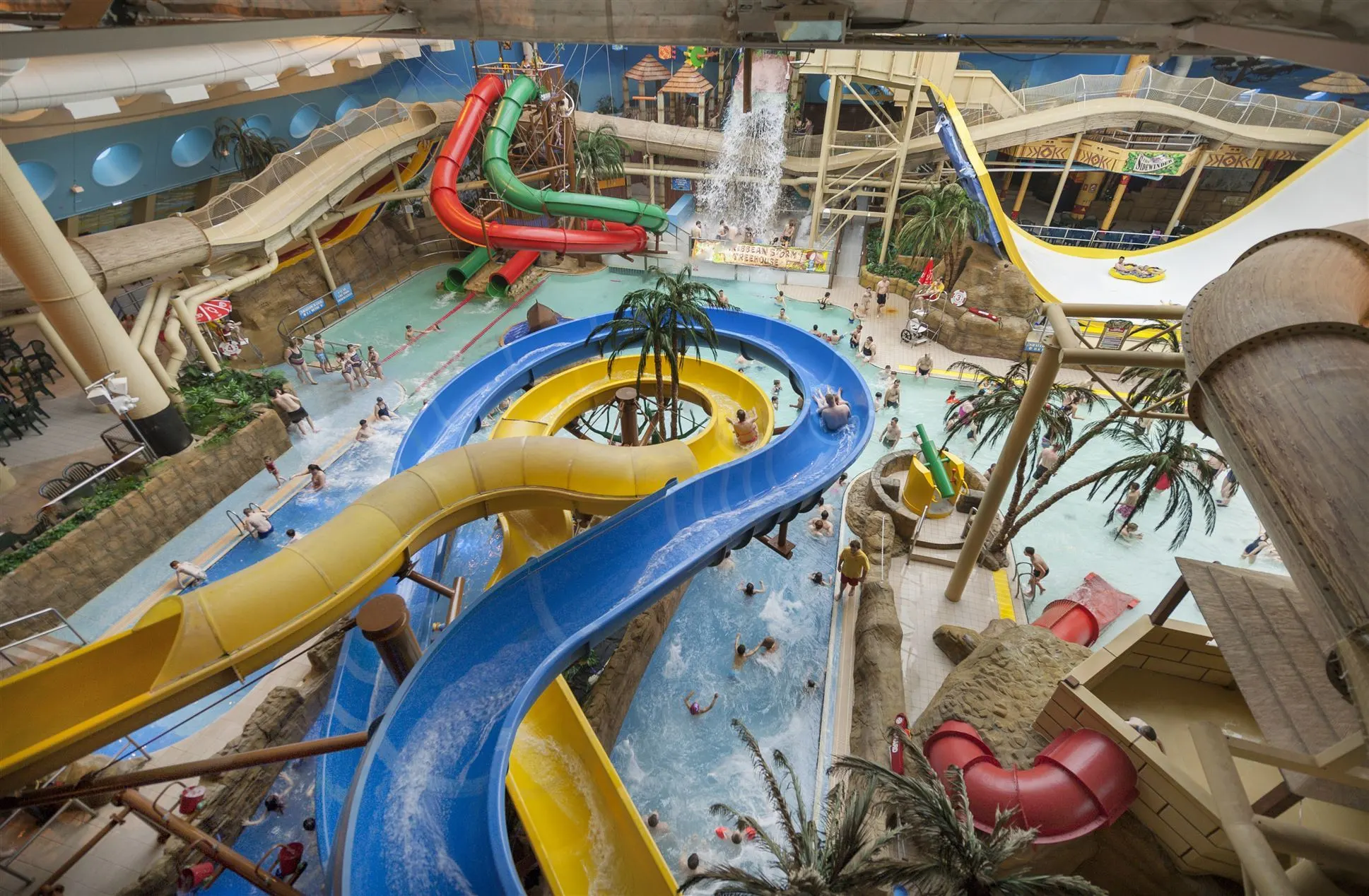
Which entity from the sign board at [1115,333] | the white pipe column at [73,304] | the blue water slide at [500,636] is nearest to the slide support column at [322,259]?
the white pipe column at [73,304]

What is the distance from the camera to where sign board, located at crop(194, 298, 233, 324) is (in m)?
16.3

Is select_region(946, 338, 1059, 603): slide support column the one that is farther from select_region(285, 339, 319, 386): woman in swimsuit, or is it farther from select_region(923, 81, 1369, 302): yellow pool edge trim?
select_region(285, 339, 319, 386): woman in swimsuit

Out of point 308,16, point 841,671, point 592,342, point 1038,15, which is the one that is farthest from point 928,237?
Answer: point 308,16

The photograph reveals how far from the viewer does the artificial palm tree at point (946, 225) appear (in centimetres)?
2073

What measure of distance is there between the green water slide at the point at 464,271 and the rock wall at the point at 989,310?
1632 centimetres

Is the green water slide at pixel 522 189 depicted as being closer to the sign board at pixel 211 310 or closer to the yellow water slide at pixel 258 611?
the sign board at pixel 211 310

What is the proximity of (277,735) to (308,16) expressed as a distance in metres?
9.32

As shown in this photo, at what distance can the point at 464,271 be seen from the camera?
76.7 feet

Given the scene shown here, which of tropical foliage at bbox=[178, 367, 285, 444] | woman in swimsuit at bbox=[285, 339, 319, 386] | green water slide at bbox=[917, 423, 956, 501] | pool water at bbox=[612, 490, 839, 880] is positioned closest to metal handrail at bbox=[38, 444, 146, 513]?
tropical foliage at bbox=[178, 367, 285, 444]

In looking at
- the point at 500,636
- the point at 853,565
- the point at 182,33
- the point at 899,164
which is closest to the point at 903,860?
the point at 500,636

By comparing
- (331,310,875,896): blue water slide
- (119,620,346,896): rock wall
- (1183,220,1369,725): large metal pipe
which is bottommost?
(119,620,346,896): rock wall

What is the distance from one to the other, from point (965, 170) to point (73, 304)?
23.6 m

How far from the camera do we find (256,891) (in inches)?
317

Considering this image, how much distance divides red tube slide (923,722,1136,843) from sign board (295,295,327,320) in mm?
21892
